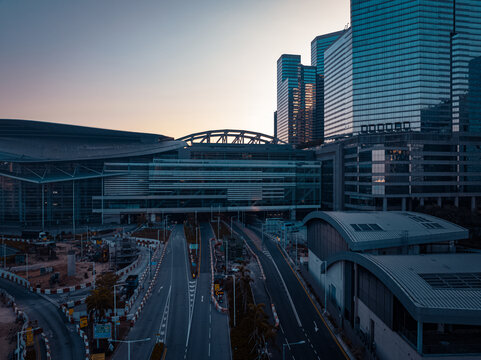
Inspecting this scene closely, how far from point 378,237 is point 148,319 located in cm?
2809

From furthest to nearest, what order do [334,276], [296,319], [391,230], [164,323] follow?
1. [334,276]
2. [391,230]
3. [296,319]
4. [164,323]

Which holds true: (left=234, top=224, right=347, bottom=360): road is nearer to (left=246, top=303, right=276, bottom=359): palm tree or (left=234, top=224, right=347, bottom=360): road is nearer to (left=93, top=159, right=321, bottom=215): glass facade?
(left=246, top=303, right=276, bottom=359): palm tree

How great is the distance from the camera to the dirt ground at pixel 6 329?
30.7 meters

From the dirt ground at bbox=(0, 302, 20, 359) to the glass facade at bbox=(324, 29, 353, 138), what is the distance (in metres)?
116

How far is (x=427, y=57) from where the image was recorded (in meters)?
105

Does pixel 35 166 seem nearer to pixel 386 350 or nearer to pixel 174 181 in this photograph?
pixel 174 181

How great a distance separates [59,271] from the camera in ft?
178

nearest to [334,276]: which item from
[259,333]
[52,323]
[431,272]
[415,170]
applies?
[431,272]

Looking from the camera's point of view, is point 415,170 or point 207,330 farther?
point 415,170

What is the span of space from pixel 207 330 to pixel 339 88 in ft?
388

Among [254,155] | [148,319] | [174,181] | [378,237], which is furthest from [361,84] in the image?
[148,319]

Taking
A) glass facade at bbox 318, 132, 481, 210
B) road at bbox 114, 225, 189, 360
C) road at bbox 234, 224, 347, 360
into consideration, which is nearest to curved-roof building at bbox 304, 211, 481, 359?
road at bbox 234, 224, 347, 360

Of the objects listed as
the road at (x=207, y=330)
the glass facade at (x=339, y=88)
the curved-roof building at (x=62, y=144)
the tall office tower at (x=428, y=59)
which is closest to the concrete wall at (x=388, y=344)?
the road at (x=207, y=330)

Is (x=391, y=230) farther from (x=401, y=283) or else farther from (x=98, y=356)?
(x=98, y=356)
